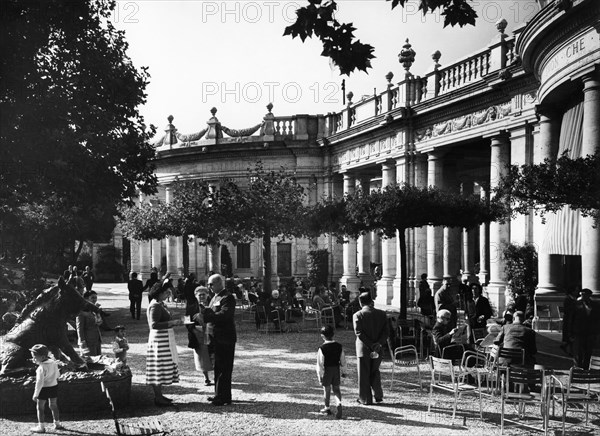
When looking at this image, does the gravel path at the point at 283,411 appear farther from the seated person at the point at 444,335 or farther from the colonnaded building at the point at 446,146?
the colonnaded building at the point at 446,146

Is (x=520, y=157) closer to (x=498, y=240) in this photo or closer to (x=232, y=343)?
(x=498, y=240)

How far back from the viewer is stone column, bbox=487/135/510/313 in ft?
56.6

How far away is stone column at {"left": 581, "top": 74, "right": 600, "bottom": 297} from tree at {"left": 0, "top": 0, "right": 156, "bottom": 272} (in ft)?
29.7

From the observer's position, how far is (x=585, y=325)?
9.87 metres

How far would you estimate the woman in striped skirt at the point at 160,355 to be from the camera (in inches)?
310

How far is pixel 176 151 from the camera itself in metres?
32.8

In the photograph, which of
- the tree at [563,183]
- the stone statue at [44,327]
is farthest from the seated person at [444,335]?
the stone statue at [44,327]

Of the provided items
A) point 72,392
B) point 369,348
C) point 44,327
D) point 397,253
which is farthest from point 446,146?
point 72,392

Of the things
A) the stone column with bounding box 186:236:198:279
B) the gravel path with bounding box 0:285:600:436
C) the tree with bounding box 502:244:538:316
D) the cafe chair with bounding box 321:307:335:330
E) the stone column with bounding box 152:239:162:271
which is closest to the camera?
the gravel path with bounding box 0:285:600:436

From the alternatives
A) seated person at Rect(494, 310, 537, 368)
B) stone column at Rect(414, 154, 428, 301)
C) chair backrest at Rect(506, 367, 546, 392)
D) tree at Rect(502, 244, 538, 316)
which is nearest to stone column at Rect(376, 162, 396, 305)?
stone column at Rect(414, 154, 428, 301)

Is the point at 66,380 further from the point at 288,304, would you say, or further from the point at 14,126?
the point at 288,304

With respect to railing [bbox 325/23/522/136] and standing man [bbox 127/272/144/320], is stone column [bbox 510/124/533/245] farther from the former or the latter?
standing man [bbox 127/272/144/320]

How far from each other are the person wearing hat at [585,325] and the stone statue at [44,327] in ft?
24.5

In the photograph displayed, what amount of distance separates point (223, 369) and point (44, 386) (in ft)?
7.14
